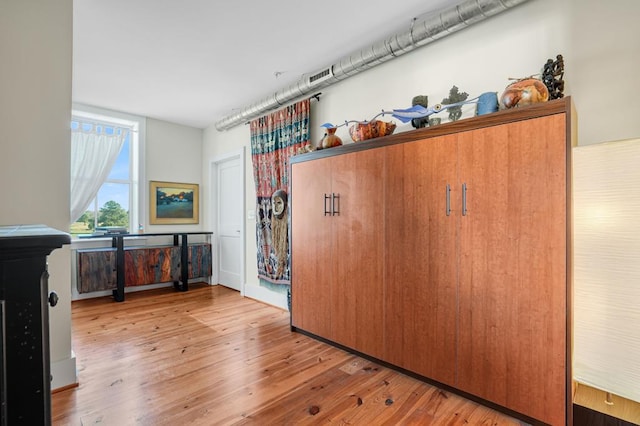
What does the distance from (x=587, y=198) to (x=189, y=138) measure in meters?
5.64

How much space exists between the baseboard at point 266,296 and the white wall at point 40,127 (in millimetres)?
2249

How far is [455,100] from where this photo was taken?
2.48 meters

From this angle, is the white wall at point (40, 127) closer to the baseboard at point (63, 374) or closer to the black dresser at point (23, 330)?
the baseboard at point (63, 374)

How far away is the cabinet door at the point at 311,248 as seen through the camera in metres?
2.92

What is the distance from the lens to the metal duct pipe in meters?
2.19

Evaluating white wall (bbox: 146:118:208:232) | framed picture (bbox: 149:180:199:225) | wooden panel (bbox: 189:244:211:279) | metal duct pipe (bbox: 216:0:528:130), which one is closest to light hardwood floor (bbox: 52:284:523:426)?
wooden panel (bbox: 189:244:211:279)

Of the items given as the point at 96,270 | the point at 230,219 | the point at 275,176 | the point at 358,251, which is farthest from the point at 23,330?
the point at 230,219

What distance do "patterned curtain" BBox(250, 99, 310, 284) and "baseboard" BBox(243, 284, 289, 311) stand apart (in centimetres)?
21

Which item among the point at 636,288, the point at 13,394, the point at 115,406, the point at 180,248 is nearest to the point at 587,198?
the point at 636,288

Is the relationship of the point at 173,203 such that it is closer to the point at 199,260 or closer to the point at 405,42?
the point at 199,260

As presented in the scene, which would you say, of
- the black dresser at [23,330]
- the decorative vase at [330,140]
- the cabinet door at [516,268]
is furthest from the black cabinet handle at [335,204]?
the black dresser at [23,330]

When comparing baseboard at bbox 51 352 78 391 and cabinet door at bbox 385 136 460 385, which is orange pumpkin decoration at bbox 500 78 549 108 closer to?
cabinet door at bbox 385 136 460 385

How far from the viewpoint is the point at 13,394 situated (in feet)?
2.25

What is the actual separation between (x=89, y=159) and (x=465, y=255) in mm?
5149
